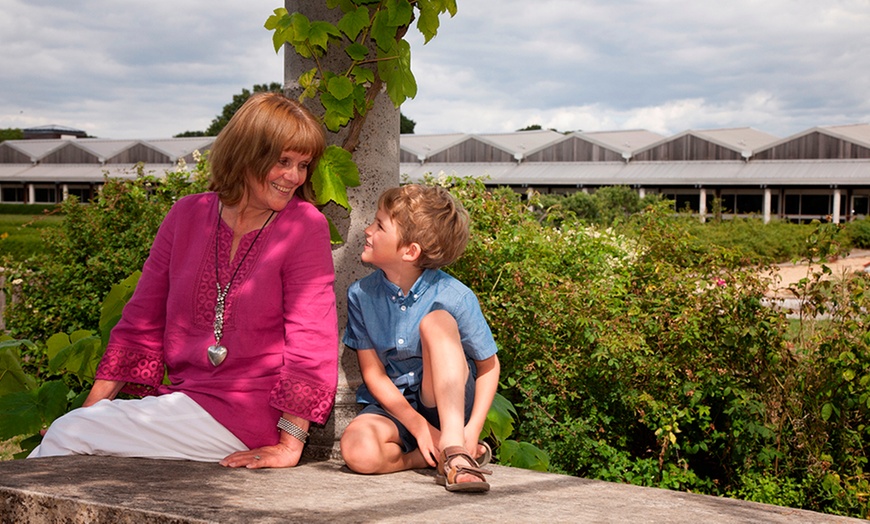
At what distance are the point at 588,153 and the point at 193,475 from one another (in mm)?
42285

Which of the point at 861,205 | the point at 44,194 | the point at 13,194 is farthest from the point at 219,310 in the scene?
the point at 13,194

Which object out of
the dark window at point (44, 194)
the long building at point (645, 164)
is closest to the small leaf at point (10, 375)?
the long building at point (645, 164)

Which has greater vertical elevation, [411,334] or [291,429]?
[411,334]

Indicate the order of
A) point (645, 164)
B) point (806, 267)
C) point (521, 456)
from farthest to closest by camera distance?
1. point (645, 164)
2. point (806, 267)
3. point (521, 456)

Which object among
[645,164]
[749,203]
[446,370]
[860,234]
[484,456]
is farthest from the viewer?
[645,164]

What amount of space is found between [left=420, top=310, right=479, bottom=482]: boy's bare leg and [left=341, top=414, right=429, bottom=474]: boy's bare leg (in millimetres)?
194

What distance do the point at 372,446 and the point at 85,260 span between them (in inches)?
176

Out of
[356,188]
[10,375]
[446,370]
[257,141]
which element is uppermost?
[257,141]

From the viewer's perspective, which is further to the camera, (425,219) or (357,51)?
(357,51)

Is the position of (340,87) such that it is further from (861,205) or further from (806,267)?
(861,205)

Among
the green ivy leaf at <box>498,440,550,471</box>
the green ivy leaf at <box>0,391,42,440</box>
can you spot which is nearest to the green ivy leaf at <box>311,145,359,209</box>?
the green ivy leaf at <box>498,440,550,471</box>

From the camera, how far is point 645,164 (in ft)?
137

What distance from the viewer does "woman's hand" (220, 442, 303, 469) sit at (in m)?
2.68

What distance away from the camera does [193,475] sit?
100 inches
